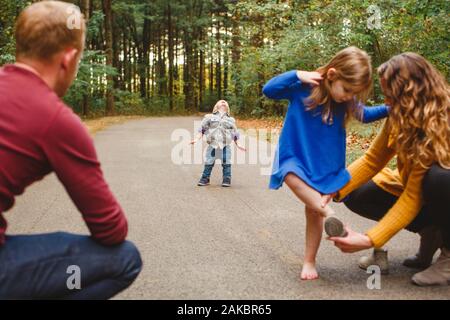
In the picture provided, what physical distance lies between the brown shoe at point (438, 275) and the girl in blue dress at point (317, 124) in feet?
2.58

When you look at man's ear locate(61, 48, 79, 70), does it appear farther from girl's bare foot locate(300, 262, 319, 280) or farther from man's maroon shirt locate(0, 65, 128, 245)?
girl's bare foot locate(300, 262, 319, 280)

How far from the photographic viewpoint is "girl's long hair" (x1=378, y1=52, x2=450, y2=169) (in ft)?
12.6

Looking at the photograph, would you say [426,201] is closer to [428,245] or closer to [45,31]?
[428,245]

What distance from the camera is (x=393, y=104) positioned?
3996 millimetres

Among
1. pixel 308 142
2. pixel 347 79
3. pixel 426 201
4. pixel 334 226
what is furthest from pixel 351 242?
pixel 347 79

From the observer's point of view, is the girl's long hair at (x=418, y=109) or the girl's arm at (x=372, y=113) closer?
the girl's long hair at (x=418, y=109)

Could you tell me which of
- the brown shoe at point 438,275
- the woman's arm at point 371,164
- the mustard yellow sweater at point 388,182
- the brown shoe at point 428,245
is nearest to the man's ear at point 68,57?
the mustard yellow sweater at point 388,182

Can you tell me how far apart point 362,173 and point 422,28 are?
7.93m

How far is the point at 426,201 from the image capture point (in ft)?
12.9

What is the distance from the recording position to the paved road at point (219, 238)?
406cm

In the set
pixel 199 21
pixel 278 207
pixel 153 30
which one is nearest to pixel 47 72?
pixel 278 207

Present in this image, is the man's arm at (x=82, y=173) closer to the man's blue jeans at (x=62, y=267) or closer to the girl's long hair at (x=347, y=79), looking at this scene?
the man's blue jeans at (x=62, y=267)

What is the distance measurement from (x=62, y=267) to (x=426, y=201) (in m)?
2.44
